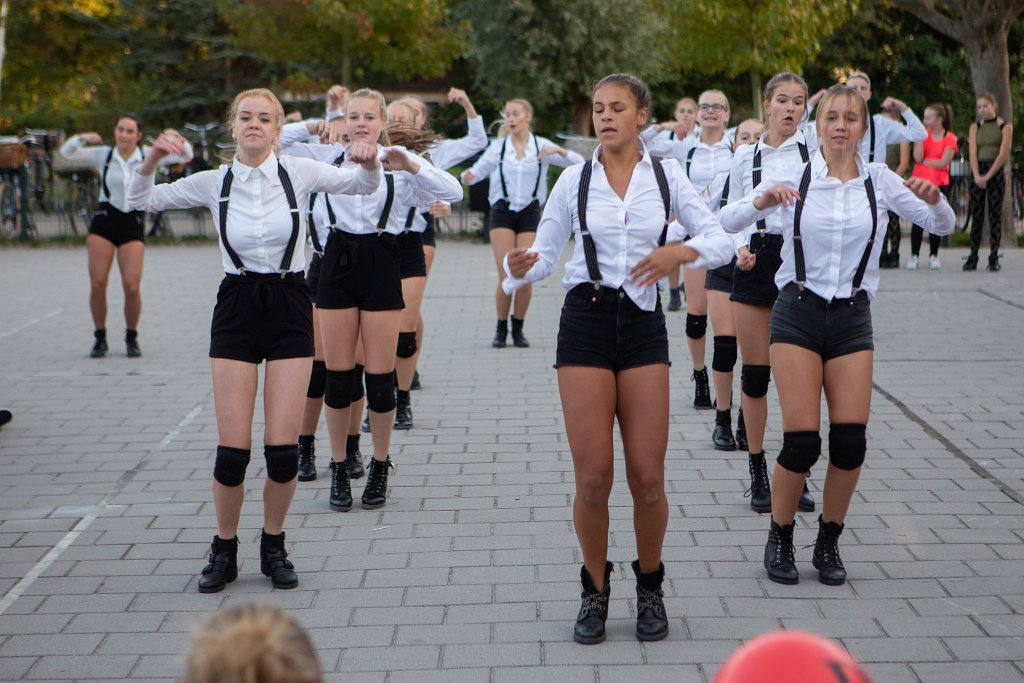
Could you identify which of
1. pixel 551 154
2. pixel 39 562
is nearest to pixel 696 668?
pixel 39 562

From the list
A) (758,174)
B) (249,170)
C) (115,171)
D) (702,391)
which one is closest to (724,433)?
(702,391)

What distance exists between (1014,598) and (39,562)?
13.2 ft

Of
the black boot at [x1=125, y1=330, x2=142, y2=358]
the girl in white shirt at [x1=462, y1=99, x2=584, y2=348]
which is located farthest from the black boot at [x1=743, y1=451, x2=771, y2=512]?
the black boot at [x1=125, y1=330, x2=142, y2=358]

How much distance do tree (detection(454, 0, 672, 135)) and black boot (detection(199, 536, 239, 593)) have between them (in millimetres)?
25464

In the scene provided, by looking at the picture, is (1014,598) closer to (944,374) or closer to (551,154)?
(944,374)

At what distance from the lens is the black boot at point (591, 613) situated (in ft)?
15.0

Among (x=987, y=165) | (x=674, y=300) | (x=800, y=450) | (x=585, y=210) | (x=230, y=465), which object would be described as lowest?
(x=674, y=300)

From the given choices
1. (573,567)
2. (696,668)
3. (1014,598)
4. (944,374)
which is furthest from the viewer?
(944,374)

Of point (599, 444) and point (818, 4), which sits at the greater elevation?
point (818, 4)

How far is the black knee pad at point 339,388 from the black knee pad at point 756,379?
199 cm

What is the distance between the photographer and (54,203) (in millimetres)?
23703

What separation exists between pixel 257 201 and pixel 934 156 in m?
13.2

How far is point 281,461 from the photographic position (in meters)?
5.25

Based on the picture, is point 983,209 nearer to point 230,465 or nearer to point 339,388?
point 339,388
